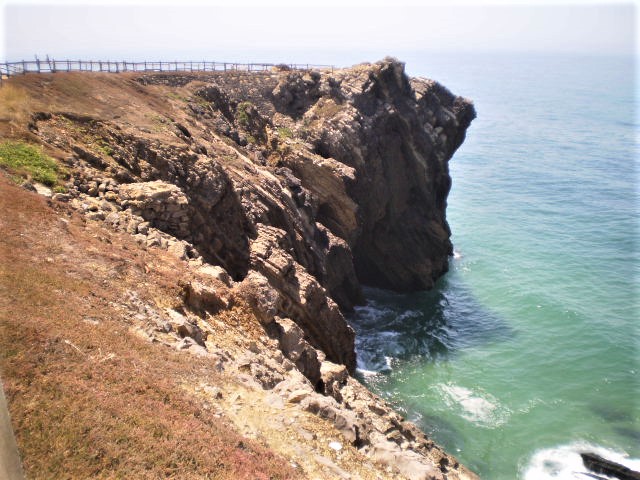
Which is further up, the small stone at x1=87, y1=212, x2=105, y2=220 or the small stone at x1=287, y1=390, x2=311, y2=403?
the small stone at x1=87, y1=212, x2=105, y2=220

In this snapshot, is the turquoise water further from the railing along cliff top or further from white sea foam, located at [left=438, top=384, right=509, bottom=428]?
the railing along cliff top

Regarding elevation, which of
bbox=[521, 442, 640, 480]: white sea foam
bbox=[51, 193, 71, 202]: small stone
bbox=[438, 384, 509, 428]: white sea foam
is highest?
bbox=[51, 193, 71, 202]: small stone

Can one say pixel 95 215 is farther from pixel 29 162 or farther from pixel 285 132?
pixel 285 132

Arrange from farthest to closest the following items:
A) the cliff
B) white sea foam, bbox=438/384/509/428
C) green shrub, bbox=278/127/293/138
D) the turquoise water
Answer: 1. green shrub, bbox=278/127/293/138
2. white sea foam, bbox=438/384/509/428
3. the turquoise water
4. the cliff

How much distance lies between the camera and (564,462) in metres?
30.8

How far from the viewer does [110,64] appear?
45094 millimetres

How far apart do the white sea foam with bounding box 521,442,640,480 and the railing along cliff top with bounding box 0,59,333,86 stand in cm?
3484

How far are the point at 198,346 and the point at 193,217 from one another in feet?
33.2

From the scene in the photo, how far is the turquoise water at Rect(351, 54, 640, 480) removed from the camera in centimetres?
3309

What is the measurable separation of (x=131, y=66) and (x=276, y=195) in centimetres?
2369

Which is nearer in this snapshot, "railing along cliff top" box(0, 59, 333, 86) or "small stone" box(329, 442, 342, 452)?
"small stone" box(329, 442, 342, 452)

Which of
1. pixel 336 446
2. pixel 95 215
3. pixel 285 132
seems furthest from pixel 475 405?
pixel 95 215

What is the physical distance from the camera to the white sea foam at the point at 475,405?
34406 millimetres

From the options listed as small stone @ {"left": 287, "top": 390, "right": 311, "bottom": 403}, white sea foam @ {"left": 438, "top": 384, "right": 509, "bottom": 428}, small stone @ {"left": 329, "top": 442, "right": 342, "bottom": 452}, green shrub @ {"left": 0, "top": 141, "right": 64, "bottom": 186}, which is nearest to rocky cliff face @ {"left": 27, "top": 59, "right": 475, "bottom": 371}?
green shrub @ {"left": 0, "top": 141, "right": 64, "bottom": 186}
